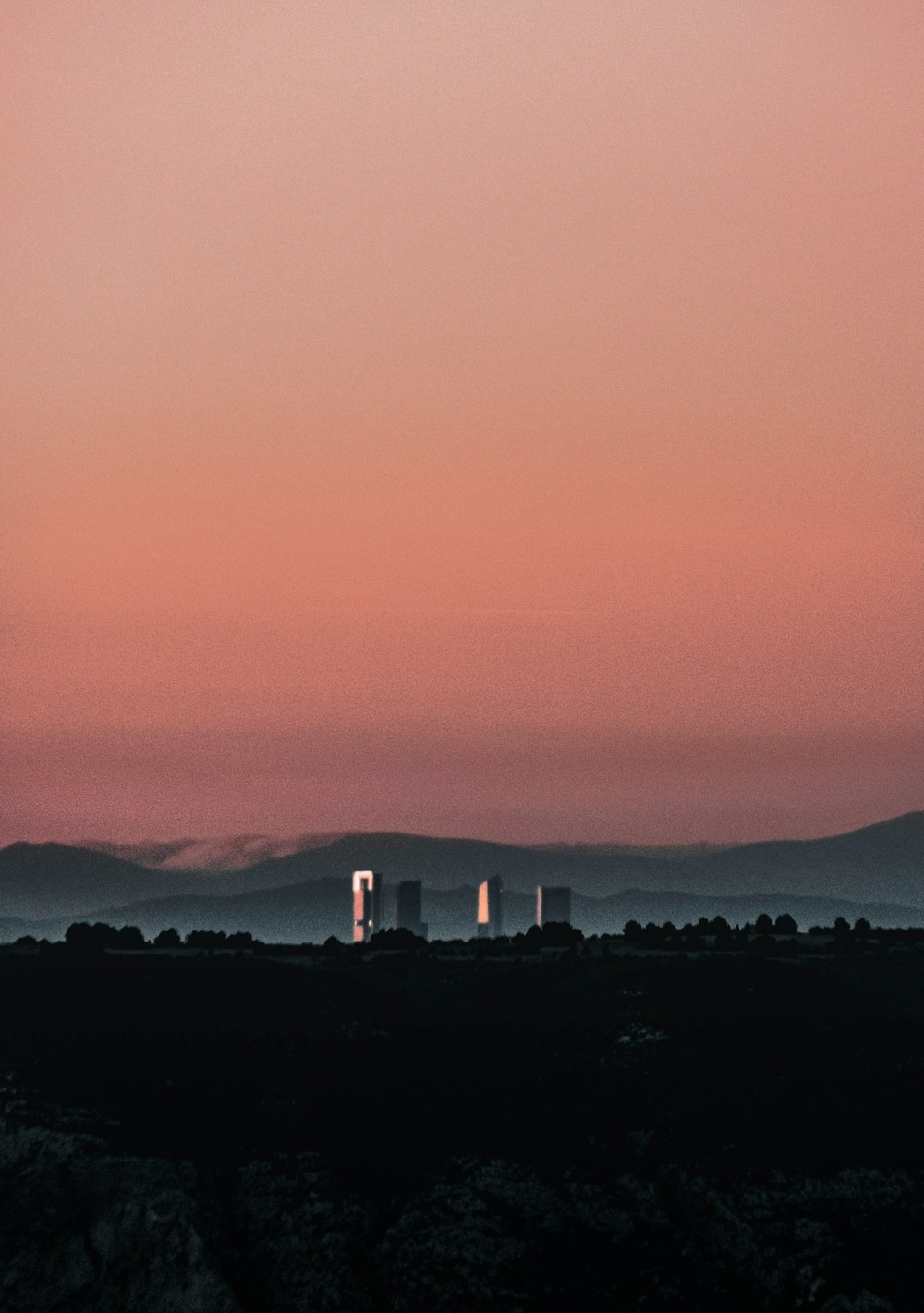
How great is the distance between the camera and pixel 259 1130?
13662 cm

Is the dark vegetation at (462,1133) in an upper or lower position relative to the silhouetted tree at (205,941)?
lower

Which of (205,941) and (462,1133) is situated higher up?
(205,941)

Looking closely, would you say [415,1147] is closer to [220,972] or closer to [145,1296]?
[145,1296]

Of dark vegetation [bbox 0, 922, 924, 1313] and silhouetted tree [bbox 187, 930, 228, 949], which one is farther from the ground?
silhouetted tree [bbox 187, 930, 228, 949]

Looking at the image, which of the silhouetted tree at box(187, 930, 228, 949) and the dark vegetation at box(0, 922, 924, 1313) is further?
the silhouetted tree at box(187, 930, 228, 949)

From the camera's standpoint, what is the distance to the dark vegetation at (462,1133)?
11962 cm

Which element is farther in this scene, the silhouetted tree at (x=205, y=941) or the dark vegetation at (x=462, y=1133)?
the silhouetted tree at (x=205, y=941)

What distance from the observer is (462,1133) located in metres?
136

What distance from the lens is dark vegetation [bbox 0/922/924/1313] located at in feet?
392

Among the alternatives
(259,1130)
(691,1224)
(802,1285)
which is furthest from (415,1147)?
(802,1285)

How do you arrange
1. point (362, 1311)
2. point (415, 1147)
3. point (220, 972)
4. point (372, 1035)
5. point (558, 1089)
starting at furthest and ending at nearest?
point (220, 972) < point (372, 1035) < point (558, 1089) < point (415, 1147) < point (362, 1311)

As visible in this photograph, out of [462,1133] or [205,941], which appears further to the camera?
[205,941]

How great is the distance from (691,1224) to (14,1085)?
161 feet

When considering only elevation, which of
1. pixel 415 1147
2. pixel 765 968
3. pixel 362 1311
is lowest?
pixel 362 1311
